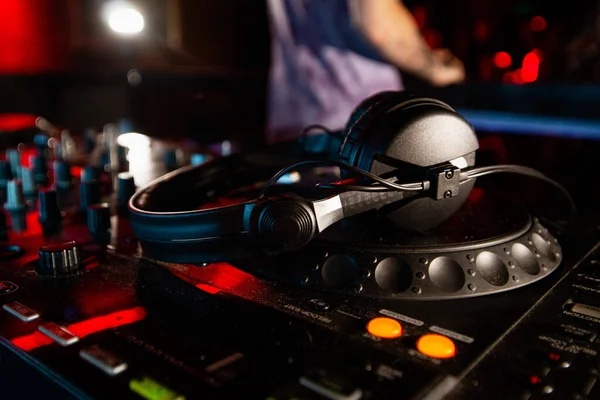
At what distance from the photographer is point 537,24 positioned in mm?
3107

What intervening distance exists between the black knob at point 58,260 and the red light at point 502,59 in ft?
10.5

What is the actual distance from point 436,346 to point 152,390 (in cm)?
19

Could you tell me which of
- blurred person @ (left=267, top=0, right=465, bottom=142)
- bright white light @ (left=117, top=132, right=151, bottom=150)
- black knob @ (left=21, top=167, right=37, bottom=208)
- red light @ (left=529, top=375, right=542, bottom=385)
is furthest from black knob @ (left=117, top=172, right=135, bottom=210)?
blurred person @ (left=267, top=0, right=465, bottom=142)

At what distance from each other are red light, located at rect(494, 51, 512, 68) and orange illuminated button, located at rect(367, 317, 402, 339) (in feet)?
10.5

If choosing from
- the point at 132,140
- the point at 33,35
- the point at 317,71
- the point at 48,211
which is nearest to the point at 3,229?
the point at 48,211

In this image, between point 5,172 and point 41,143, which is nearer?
point 5,172

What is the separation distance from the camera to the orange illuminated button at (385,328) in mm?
428

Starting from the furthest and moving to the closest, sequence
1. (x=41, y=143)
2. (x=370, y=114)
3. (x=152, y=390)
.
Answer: (x=41, y=143), (x=370, y=114), (x=152, y=390)

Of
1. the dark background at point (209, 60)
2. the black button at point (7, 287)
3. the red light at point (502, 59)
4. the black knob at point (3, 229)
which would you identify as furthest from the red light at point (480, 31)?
the black button at point (7, 287)

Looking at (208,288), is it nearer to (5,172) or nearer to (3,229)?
(3,229)

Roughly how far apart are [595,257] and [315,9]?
113 cm

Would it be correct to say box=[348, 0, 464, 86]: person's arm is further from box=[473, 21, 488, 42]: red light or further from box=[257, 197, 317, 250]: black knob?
box=[473, 21, 488, 42]: red light

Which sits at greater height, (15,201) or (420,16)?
(420,16)

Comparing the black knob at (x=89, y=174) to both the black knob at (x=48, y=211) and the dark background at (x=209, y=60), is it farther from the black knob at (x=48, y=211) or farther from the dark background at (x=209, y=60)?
the dark background at (x=209, y=60)
